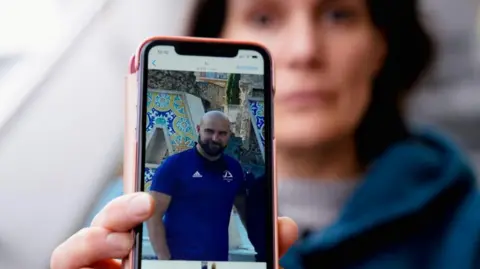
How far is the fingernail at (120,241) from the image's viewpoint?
29 centimetres

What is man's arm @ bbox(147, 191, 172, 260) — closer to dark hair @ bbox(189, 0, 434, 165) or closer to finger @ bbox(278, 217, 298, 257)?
finger @ bbox(278, 217, 298, 257)

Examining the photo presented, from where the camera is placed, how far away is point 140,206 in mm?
282

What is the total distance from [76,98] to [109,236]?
15cm

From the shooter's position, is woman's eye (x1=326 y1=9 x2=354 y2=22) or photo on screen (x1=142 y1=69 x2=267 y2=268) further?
woman's eye (x1=326 y1=9 x2=354 y2=22)

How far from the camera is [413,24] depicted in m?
0.42

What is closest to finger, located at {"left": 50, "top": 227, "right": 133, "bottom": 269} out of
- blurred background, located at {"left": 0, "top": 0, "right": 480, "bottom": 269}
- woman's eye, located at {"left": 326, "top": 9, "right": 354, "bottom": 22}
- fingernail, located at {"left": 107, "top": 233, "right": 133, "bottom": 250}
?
fingernail, located at {"left": 107, "top": 233, "right": 133, "bottom": 250}

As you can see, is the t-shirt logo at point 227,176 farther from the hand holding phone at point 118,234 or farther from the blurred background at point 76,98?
the blurred background at point 76,98

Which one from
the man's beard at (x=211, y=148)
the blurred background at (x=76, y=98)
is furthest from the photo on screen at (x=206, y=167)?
the blurred background at (x=76, y=98)

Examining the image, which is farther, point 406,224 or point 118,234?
point 406,224

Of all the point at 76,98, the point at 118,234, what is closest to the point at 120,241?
the point at 118,234

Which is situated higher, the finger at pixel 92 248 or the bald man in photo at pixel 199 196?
the bald man in photo at pixel 199 196

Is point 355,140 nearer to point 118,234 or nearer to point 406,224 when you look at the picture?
point 406,224

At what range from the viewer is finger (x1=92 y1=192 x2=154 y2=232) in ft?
0.93

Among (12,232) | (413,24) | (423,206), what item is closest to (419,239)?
(423,206)
